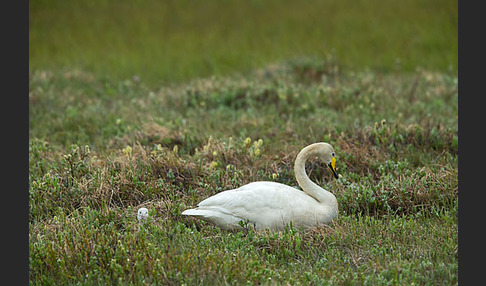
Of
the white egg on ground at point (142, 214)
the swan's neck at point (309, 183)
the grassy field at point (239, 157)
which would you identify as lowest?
the grassy field at point (239, 157)

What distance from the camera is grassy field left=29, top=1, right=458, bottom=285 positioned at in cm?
521

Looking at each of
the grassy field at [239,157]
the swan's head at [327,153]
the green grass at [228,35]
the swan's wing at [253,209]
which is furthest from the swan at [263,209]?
the green grass at [228,35]

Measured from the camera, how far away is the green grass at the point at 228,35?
16.2 m

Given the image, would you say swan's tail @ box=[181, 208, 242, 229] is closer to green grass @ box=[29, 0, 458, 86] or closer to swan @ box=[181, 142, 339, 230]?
swan @ box=[181, 142, 339, 230]

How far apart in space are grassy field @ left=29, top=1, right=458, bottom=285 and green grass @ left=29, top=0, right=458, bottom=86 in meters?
0.12

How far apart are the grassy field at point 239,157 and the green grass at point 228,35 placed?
0.41 feet

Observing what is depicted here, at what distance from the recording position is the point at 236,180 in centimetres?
727

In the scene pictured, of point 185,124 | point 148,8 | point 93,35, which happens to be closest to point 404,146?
point 185,124

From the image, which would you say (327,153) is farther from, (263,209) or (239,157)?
(239,157)

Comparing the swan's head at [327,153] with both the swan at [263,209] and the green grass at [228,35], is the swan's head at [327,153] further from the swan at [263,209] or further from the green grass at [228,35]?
the green grass at [228,35]

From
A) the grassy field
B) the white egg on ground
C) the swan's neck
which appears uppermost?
the swan's neck

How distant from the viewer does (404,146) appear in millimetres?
8406

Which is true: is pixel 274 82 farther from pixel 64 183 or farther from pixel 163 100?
pixel 64 183

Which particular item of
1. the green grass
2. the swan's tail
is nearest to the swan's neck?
the swan's tail
